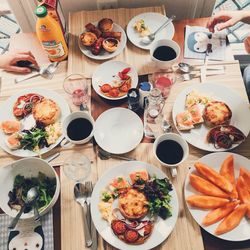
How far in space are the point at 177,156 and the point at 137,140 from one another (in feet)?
0.61

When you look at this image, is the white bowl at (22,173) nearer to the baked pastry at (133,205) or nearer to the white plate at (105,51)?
the baked pastry at (133,205)

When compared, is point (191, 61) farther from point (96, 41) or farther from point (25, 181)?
point (25, 181)

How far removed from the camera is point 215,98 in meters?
1.35

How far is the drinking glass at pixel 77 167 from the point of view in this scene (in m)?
1.18

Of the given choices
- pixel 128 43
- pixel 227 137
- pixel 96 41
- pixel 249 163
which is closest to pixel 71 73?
pixel 96 41

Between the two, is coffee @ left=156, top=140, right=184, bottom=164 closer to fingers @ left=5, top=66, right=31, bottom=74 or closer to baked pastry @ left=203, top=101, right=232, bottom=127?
baked pastry @ left=203, top=101, right=232, bottom=127

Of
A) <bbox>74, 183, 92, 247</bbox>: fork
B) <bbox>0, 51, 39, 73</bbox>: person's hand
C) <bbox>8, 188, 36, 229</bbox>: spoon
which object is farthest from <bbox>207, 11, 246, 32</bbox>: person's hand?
<bbox>8, 188, 36, 229</bbox>: spoon

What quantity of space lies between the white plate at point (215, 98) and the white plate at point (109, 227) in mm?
218

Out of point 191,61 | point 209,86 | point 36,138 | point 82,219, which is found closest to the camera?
point 82,219

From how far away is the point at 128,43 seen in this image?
5.02 ft

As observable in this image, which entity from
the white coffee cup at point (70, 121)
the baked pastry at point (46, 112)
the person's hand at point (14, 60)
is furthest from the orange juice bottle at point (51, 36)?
the white coffee cup at point (70, 121)

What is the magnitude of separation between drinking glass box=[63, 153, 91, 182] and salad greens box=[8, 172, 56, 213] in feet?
0.23

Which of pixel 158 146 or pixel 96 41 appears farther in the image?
pixel 96 41

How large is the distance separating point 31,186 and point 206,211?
26.0 inches
